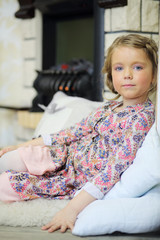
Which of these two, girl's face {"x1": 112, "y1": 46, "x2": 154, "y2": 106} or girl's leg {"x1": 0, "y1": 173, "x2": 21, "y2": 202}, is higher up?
girl's face {"x1": 112, "y1": 46, "x2": 154, "y2": 106}

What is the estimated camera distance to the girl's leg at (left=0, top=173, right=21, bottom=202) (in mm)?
1132

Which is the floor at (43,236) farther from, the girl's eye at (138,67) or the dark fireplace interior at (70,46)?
the dark fireplace interior at (70,46)

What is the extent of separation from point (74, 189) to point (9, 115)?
197 cm

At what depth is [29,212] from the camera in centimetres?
106

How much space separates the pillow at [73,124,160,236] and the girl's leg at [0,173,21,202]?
0.91 ft

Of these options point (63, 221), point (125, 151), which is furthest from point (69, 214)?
point (125, 151)

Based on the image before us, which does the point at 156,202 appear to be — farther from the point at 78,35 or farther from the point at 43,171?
the point at 78,35

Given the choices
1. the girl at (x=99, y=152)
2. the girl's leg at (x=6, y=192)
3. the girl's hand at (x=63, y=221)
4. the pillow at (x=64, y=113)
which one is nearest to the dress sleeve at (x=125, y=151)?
the girl at (x=99, y=152)

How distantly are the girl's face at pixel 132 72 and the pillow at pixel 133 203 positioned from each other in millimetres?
165

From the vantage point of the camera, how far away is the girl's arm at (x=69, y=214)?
97 cm

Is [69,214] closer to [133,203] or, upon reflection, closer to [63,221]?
[63,221]

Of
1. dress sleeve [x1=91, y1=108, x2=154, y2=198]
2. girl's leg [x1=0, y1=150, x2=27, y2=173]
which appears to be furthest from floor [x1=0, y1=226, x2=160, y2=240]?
girl's leg [x1=0, y1=150, x2=27, y2=173]

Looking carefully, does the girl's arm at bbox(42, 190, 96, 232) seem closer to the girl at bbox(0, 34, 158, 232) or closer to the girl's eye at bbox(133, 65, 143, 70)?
the girl at bbox(0, 34, 158, 232)

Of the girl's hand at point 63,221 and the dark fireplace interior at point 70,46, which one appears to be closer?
the girl's hand at point 63,221
